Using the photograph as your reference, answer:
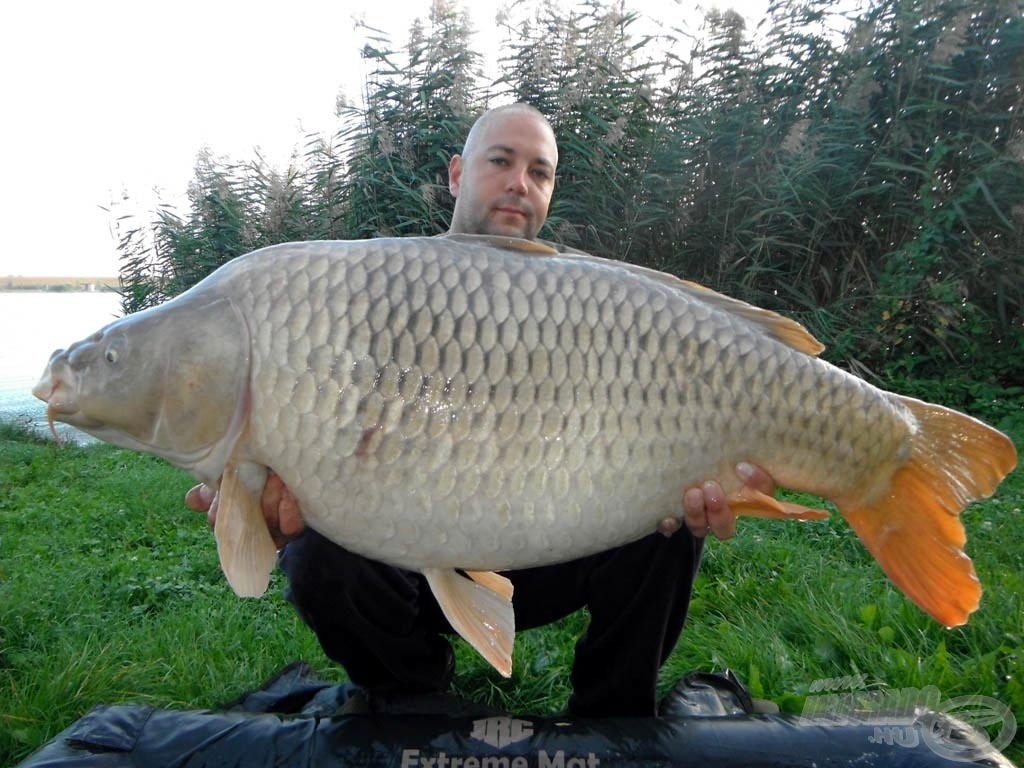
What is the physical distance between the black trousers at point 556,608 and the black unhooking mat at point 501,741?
0.17 meters

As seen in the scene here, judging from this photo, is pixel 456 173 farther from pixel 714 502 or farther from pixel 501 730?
pixel 501 730

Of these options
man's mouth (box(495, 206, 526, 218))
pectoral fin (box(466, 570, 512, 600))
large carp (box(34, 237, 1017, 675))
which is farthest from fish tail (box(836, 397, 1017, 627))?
man's mouth (box(495, 206, 526, 218))

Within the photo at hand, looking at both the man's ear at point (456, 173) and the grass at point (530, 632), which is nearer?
the grass at point (530, 632)

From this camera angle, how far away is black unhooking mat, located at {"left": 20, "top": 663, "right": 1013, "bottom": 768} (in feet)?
3.99

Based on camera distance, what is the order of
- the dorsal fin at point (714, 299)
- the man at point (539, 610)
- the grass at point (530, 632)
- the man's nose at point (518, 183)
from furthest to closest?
the man's nose at point (518, 183)
the grass at point (530, 632)
the man at point (539, 610)
the dorsal fin at point (714, 299)

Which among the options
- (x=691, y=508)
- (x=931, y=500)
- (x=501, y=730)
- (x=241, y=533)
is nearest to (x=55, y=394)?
(x=241, y=533)

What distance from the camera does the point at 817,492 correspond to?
1.27 meters

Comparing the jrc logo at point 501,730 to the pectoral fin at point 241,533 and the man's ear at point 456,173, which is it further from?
the man's ear at point 456,173

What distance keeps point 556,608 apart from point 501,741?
13.7 inches

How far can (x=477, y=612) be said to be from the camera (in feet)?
4.05

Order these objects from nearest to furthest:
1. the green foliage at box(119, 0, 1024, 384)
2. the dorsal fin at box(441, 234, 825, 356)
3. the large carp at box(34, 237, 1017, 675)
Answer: the large carp at box(34, 237, 1017, 675)
the dorsal fin at box(441, 234, 825, 356)
the green foliage at box(119, 0, 1024, 384)

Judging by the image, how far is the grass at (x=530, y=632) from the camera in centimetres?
159

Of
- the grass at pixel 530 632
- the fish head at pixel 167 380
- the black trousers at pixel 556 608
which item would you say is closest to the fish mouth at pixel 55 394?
the fish head at pixel 167 380

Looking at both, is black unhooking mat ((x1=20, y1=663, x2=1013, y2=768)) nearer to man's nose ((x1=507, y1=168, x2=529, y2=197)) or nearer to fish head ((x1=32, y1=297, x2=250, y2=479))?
fish head ((x1=32, y1=297, x2=250, y2=479))
